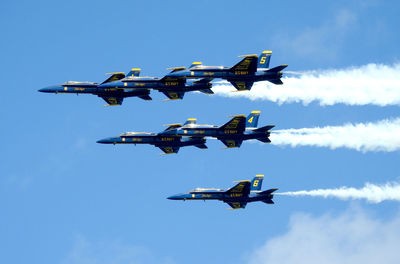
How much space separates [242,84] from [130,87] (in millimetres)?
16087

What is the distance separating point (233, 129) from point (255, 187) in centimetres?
1487

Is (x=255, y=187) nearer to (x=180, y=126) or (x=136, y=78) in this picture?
(x=180, y=126)

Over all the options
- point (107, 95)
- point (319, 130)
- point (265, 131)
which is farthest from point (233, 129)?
point (107, 95)

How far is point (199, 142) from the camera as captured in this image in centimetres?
12406

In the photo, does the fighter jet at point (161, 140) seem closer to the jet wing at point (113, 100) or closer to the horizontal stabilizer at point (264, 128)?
the jet wing at point (113, 100)

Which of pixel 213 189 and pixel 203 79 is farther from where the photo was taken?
pixel 213 189

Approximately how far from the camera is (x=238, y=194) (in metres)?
125

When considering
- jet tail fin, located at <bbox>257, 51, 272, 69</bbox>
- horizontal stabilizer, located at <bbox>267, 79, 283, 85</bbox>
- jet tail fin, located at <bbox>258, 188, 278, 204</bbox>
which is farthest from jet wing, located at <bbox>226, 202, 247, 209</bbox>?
jet tail fin, located at <bbox>257, 51, 272, 69</bbox>

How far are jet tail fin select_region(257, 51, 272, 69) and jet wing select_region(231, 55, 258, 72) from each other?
375cm

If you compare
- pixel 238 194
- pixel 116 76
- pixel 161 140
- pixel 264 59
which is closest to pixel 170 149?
pixel 161 140

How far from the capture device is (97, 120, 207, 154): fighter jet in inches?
4882

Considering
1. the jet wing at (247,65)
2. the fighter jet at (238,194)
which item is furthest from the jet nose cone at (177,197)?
the jet wing at (247,65)

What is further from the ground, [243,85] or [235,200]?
[243,85]

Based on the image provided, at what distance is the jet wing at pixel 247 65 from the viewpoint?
11186 cm
